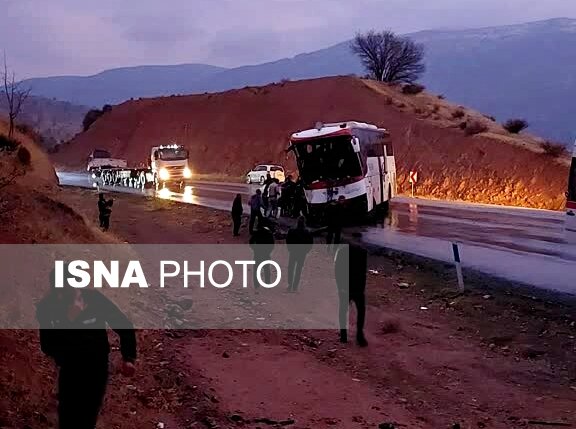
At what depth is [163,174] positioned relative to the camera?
47656mm

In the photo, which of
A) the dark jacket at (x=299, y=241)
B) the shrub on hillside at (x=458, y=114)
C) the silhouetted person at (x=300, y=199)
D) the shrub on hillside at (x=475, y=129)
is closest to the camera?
Answer: the dark jacket at (x=299, y=241)

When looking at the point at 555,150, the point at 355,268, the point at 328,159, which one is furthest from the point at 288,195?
the point at 555,150

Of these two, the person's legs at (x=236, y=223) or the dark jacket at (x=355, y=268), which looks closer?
the dark jacket at (x=355, y=268)

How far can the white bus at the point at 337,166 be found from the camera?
23859 millimetres

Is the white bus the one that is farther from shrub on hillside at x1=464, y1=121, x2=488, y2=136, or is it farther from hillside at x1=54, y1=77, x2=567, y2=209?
shrub on hillside at x1=464, y1=121, x2=488, y2=136

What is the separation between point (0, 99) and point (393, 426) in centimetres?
12804

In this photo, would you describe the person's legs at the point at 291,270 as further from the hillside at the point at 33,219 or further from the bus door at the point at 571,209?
the bus door at the point at 571,209

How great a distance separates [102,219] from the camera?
71.5 ft

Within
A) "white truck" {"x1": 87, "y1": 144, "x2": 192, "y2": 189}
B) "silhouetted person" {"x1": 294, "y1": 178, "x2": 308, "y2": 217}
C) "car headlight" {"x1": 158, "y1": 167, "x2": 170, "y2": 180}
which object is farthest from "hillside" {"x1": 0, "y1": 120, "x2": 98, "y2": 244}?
"white truck" {"x1": 87, "y1": 144, "x2": 192, "y2": 189}

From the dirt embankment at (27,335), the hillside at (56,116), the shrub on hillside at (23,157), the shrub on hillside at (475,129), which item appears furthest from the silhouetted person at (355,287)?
the hillside at (56,116)

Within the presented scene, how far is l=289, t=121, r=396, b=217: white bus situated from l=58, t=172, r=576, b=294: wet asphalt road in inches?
55.1

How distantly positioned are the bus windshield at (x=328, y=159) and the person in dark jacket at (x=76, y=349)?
18752mm

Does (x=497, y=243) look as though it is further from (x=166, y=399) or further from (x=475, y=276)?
(x=166, y=399)

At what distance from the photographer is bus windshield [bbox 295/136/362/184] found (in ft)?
78.3
